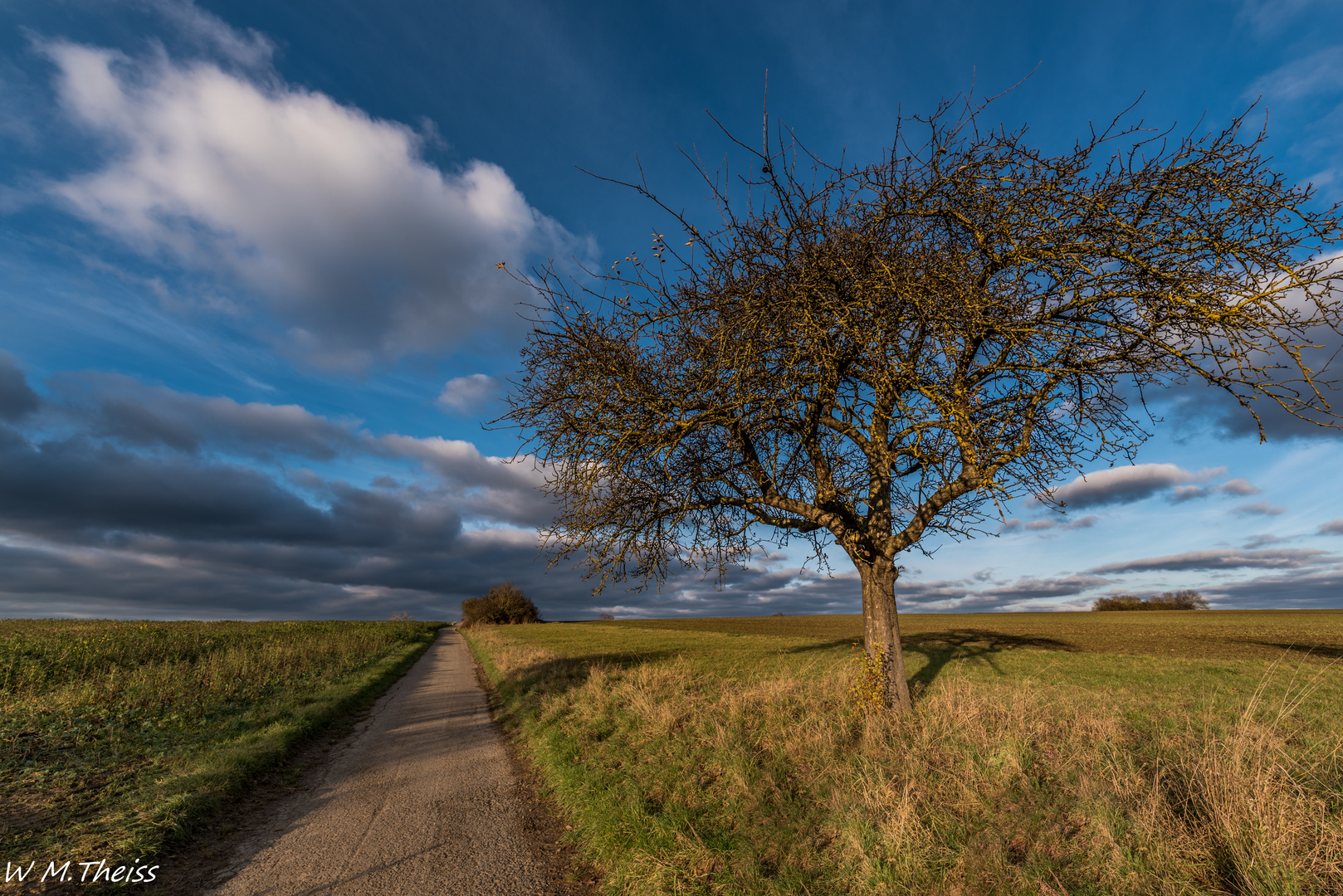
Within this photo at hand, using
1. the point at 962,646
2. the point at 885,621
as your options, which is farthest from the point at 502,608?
the point at 885,621

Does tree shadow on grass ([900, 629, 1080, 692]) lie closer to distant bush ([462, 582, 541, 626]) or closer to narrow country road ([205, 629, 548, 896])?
narrow country road ([205, 629, 548, 896])

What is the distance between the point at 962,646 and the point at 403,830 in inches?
1014

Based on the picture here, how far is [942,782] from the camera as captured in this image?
5156 mm

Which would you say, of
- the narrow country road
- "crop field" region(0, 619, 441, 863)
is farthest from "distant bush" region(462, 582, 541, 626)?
the narrow country road

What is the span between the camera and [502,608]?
272 feet

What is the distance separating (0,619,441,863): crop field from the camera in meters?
5.76

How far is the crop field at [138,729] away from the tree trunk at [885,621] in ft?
30.4

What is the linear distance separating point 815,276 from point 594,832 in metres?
6.93

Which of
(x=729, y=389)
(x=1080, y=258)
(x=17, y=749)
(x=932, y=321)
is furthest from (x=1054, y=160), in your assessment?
(x=17, y=749)

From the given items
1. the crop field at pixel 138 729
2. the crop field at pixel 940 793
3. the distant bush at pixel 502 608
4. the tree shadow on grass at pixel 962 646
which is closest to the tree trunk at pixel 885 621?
the crop field at pixel 940 793

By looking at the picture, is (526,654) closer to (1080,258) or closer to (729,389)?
(729,389)

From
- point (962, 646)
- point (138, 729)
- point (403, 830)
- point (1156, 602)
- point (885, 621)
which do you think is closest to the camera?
point (403, 830)

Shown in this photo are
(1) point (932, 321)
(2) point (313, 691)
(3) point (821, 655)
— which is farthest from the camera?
(3) point (821, 655)

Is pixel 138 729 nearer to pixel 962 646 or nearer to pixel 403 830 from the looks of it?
pixel 403 830
